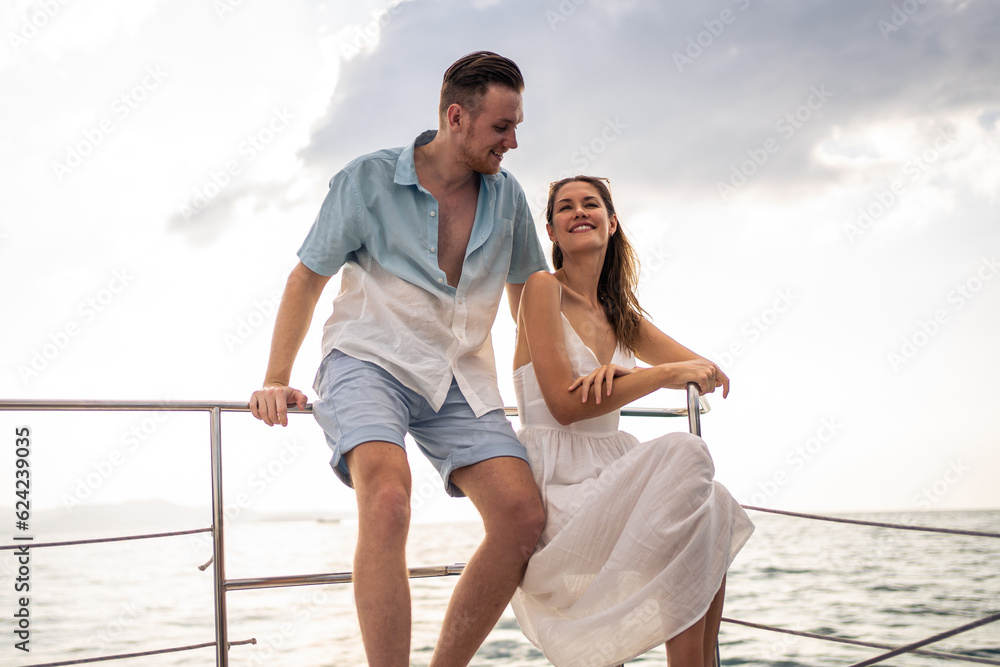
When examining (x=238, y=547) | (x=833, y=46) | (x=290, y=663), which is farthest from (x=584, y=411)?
(x=238, y=547)

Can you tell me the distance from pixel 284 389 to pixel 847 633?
757 centimetres

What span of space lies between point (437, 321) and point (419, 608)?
24.2ft

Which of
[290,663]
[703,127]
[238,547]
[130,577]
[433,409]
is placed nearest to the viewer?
[433,409]

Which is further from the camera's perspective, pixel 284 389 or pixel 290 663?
pixel 290 663

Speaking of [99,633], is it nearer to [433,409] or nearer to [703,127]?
[433,409]

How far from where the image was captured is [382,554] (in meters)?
1.49

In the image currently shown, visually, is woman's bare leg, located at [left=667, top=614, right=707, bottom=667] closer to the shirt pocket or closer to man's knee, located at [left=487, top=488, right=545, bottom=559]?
man's knee, located at [left=487, top=488, right=545, bottom=559]

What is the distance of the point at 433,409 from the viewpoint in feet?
6.15

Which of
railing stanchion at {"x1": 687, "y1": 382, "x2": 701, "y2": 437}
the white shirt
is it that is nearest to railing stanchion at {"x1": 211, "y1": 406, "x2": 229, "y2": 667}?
the white shirt

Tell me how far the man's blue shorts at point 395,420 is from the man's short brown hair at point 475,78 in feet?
2.31

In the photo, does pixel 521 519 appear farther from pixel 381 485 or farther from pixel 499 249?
pixel 499 249

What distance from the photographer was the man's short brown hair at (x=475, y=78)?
1.96m

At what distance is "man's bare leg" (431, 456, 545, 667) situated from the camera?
1.63 meters

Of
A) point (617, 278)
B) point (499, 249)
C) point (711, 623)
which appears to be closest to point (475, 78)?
point (499, 249)
